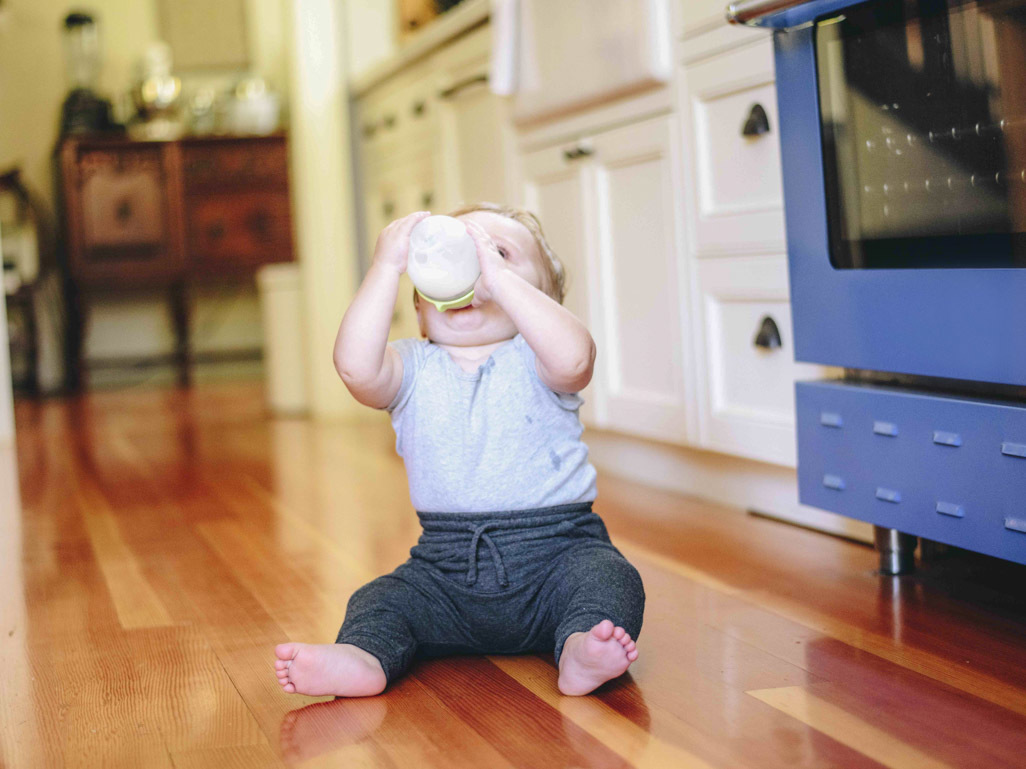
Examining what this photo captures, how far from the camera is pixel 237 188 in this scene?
429 cm

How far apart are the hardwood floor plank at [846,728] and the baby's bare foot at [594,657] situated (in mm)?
125

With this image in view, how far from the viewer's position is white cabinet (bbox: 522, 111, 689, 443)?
6.02 feet

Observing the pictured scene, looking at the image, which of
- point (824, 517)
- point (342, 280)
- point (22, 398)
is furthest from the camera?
point (22, 398)

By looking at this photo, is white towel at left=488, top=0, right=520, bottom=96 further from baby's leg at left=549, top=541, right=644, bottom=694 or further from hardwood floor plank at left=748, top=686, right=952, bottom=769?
hardwood floor plank at left=748, top=686, right=952, bottom=769

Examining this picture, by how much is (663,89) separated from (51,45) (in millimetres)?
3610

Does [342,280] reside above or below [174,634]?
above

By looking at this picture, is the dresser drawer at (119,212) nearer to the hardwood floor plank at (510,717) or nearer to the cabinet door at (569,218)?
the cabinet door at (569,218)

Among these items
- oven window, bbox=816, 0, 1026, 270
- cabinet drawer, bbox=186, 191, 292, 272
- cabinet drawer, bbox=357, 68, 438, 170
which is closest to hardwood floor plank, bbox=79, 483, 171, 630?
oven window, bbox=816, 0, 1026, 270

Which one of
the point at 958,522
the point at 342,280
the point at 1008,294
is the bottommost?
the point at 958,522

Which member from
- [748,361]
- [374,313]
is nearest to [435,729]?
[374,313]

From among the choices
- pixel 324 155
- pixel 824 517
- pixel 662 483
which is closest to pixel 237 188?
pixel 324 155

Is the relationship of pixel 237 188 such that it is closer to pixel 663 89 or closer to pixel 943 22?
pixel 663 89

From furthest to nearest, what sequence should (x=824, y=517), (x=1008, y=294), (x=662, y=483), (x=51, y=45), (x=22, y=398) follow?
(x=51, y=45)
(x=22, y=398)
(x=662, y=483)
(x=824, y=517)
(x=1008, y=294)

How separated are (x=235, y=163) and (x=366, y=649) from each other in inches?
141
